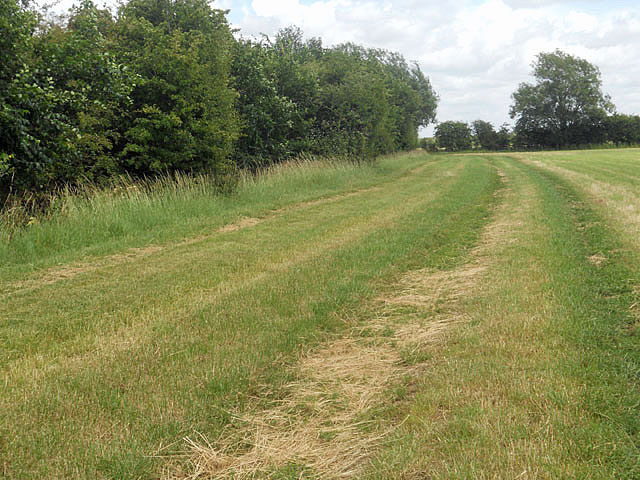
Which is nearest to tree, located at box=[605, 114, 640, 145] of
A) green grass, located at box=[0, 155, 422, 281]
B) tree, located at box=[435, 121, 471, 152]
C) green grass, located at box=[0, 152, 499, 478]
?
tree, located at box=[435, 121, 471, 152]

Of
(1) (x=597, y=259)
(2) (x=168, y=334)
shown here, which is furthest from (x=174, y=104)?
(1) (x=597, y=259)

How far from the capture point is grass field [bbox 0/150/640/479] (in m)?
2.81

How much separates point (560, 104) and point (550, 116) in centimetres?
221

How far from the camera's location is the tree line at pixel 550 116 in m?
71.9

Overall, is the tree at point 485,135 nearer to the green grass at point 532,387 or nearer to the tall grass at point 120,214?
the tall grass at point 120,214

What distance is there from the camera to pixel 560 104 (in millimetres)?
74750

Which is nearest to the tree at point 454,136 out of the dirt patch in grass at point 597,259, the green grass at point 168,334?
the green grass at point 168,334

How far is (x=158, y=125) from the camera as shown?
44.8 ft

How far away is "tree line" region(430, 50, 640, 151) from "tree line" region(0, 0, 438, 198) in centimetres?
5305

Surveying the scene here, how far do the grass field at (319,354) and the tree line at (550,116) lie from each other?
70.5m

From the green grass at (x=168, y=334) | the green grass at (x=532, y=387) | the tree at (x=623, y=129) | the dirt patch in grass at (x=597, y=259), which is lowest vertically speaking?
the dirt patch in grass at (x=597, y=259)

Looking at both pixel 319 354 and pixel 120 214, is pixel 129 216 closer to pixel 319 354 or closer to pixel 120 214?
pixel 120 214

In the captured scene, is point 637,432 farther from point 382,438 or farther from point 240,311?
point 240,311

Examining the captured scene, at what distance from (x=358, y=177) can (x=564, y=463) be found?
19040mm
